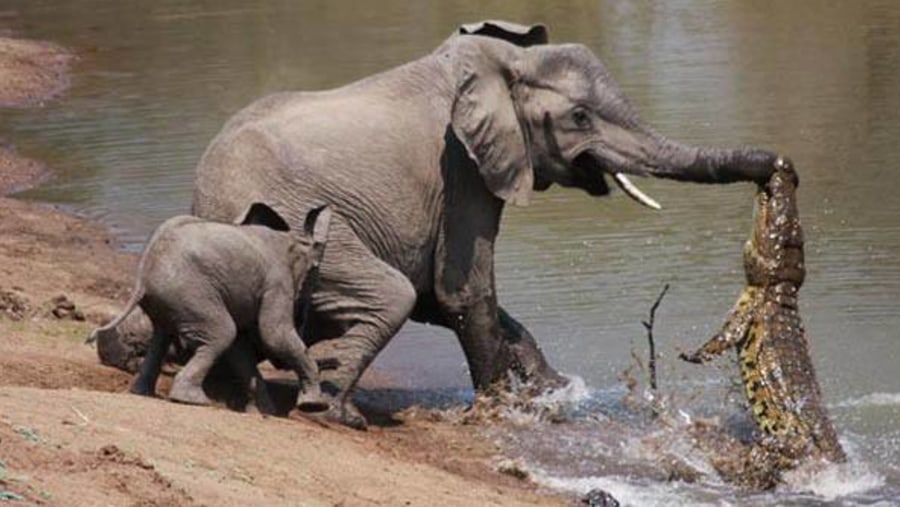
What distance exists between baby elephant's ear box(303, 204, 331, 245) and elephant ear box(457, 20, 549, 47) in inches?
63.1

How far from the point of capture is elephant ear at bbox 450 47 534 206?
456 inches

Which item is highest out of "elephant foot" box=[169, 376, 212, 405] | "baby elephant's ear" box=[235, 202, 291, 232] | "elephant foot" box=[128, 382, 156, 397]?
"baby elephant's ear" box=[235, 202, 291, 232]

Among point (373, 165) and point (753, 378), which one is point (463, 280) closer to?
point (373, 165)

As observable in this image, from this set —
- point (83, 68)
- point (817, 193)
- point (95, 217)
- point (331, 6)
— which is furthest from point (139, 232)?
point (331, 6)

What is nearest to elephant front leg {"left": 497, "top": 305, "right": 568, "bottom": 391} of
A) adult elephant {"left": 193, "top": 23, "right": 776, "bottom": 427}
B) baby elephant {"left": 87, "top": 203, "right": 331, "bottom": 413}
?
adult elephant {"left": 193, "top": 23, "right": 776, "bottom": 427}

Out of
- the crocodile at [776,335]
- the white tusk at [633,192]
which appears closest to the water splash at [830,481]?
the crocodile at [776,335]

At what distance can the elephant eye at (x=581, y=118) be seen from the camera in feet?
38.7

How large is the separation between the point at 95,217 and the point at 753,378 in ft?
28.1

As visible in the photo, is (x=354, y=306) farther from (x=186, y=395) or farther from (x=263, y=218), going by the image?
(x=186, y=395)

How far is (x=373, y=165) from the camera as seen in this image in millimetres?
11461

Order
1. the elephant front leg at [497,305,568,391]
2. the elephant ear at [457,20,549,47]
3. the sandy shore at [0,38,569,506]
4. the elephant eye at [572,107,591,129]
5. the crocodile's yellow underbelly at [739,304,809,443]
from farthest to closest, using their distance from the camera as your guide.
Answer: the elephant front leg at [497,305,568,391] → the elephant ear at [457,20,549,47] → the elephant eye at [572,107,591,129] → the crocodile's yellow underbelly at [739,304,809,443] → the sandy shore at [0,38,569,506]

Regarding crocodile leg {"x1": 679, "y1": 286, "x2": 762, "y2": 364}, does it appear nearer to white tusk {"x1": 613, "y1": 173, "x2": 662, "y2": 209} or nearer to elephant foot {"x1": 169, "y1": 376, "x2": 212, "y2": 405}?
white tusk {"x1": 613, "y1": 173, "x2": 662, "y2": 209}

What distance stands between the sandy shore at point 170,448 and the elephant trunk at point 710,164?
5.46 ft

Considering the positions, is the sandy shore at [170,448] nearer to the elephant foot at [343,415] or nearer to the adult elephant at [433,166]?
the elephant foot at [343,415]
